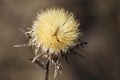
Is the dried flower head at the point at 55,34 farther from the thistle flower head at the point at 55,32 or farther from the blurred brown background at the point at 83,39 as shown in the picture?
the blurred brown background at the point at 83,39

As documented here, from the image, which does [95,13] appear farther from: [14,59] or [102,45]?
[14,59]

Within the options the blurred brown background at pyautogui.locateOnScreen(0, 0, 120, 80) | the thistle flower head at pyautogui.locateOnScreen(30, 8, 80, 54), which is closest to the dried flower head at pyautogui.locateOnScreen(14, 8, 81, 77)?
the thistle flower head at pyautogui.locateOnScreen(30, 8, 80, 54)

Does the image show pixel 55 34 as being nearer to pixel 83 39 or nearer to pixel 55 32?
pixel 55 32

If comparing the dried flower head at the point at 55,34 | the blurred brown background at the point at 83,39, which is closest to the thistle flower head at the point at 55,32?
the dried flower head at the point at 55,34

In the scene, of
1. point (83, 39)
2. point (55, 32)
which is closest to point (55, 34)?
point (55, 32)

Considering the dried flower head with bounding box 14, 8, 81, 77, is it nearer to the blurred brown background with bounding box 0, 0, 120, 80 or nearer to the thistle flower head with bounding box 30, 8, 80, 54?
the thistle flower head with bounding box 30, 8, 80, 54
